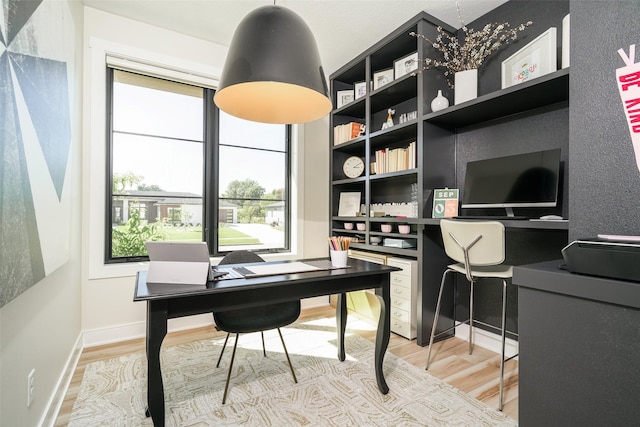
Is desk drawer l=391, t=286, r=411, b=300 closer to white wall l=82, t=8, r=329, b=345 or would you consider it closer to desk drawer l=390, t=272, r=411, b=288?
desk drawer l=390, t=272, r=411, b=288

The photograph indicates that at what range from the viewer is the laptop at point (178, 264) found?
4.74 ft

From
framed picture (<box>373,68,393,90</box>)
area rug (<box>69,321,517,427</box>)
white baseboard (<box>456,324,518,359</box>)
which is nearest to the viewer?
area rug (<box>69,321,517,427</box>)

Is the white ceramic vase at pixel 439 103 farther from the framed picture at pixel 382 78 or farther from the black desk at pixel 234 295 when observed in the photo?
the black desk at pixel 234 295

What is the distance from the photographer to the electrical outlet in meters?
1.29

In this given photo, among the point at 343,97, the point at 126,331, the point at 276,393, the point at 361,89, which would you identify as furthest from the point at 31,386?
the point at 343,97

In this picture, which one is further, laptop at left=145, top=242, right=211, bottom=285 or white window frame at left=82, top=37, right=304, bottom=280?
white window frame at left=82, top=37, right=304, bottom=280

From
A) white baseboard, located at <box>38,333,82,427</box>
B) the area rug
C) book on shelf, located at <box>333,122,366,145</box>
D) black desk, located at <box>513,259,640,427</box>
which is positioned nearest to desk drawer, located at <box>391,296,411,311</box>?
the area rug

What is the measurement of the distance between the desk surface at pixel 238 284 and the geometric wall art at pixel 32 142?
41cm

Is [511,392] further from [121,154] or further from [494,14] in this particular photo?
[121,154]

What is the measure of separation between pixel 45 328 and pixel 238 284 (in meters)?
1.06

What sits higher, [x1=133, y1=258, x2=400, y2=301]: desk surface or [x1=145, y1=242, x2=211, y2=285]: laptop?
[x1=145, y1=242, x2=211, y2=285]: laptop

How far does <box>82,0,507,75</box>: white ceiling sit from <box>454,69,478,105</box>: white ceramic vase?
619 millimetres

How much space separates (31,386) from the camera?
1.32 metres

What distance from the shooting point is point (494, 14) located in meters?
2.53
